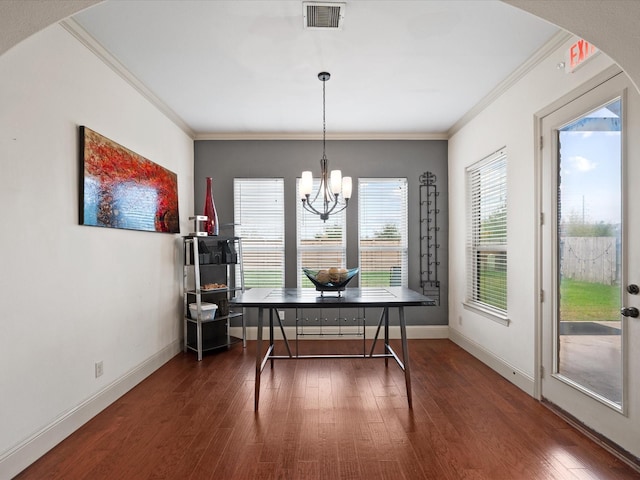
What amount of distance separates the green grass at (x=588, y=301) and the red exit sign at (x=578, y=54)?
1.46 metres

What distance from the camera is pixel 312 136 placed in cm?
507

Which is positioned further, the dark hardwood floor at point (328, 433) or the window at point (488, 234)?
the window at point (488, 234)

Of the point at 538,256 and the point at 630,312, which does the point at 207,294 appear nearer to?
the point at 538,256

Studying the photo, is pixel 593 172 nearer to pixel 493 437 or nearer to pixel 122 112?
pixel 493 437

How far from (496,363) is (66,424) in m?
3.59

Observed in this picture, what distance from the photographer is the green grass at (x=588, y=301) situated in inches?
92.7

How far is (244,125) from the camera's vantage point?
4.69m

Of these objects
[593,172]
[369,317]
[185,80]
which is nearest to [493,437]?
[593,172]

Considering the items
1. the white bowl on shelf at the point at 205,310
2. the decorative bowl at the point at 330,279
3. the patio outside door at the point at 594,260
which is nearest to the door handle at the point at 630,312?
the patio outside door at the point at 594,260

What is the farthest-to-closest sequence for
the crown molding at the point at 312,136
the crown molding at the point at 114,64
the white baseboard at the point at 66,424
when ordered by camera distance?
the crown molding at the point at 312,136, the crown molding at the point at 114,64, the white baseboard at the point at 66,424

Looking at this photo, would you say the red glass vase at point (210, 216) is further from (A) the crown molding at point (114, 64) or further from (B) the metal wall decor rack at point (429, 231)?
(B) the metal wall decor rack at point (429, 231)

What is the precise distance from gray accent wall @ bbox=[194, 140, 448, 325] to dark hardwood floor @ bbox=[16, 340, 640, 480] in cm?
171

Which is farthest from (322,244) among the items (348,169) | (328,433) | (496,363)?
(328,433)

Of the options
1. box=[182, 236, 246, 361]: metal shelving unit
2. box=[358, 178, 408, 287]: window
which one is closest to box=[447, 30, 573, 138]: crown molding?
box=[358, 178, 408, 287]: window
